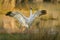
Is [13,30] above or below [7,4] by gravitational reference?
below

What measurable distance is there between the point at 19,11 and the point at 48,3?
363mm

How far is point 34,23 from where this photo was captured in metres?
3.37

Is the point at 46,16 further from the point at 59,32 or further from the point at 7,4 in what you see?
the point at 7,4

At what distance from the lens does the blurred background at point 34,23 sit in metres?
3.34

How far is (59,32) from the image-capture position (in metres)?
3.35

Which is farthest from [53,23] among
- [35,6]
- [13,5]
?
[13,5]

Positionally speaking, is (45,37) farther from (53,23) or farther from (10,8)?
Answer: (10,8)

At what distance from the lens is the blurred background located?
3.34 m

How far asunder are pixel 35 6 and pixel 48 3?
161mm

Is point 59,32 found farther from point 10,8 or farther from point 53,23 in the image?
point 10,8

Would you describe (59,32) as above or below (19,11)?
below

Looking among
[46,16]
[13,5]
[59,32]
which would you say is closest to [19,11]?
[13,5]

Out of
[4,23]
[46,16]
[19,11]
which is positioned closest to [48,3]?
[46,16]

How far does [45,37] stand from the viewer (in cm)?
335
